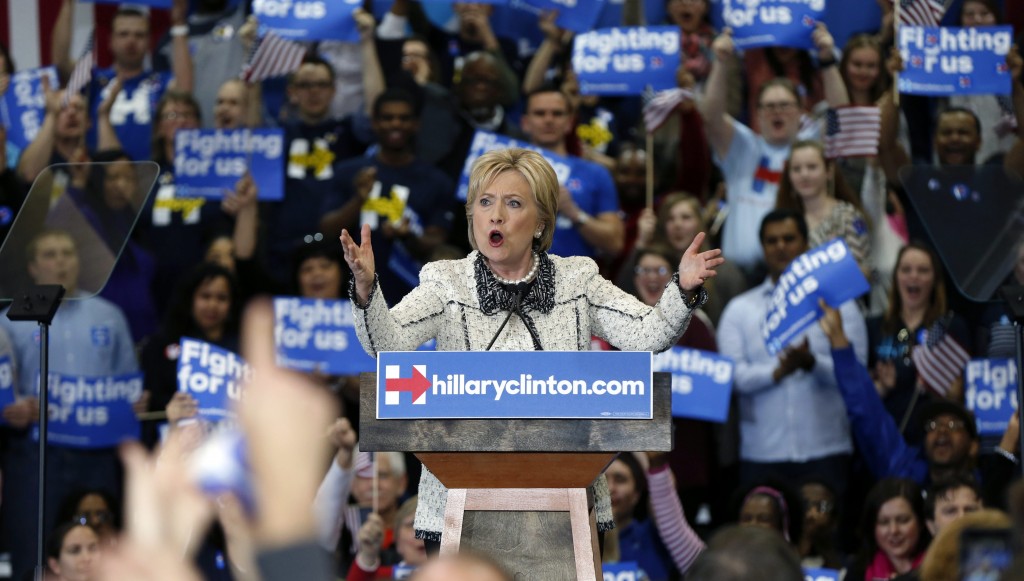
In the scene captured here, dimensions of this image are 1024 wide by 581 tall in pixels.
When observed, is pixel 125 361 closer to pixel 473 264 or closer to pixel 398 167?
pixel 398 167

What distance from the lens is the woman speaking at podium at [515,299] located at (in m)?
3.47

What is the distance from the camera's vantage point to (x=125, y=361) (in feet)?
21.4

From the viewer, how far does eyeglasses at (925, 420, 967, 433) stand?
591cm

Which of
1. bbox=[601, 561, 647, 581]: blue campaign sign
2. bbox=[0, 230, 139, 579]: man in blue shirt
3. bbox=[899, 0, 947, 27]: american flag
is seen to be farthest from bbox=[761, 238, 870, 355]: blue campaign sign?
bbox=[0, 230, 139, 579]: man in blue shirt

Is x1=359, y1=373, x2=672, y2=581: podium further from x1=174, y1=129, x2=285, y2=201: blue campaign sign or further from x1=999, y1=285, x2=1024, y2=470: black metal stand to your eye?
x1=174, y1=129, x2=285, y2=201: blue campaign sign

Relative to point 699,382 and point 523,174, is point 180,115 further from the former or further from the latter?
point 523,174

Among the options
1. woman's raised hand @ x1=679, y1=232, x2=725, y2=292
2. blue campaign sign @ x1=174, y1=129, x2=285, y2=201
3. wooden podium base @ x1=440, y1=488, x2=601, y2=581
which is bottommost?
wooden podium base @ x1=440, y1=488, x2=601, y2=581

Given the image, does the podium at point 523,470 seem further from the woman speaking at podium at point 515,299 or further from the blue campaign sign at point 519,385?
the woman speaking at podium at point 515,299

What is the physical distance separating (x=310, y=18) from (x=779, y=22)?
204 cm

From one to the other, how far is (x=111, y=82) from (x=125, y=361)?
5.97 feet

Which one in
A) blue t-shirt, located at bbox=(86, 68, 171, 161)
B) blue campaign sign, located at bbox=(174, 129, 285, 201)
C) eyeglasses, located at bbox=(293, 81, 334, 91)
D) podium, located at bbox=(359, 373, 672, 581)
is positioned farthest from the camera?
blue t-shirt, located at bbox=(86, 68, 171, 161)

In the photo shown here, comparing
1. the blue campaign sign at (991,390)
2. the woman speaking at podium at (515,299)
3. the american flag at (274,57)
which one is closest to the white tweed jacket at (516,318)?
the woman speaking at podium at (515,299)

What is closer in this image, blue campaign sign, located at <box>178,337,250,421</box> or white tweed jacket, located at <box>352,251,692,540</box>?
white tweed jacket, located at <box>352,251,692,540</box>

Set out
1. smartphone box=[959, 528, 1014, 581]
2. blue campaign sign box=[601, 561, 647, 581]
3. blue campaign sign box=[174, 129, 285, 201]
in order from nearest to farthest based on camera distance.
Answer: smartphone box=[959, 528, 1014, 581] → blue campaign sign box=[601, 561, 647, 581] → blue campaign sign box=[174, 129, 285, 201]
